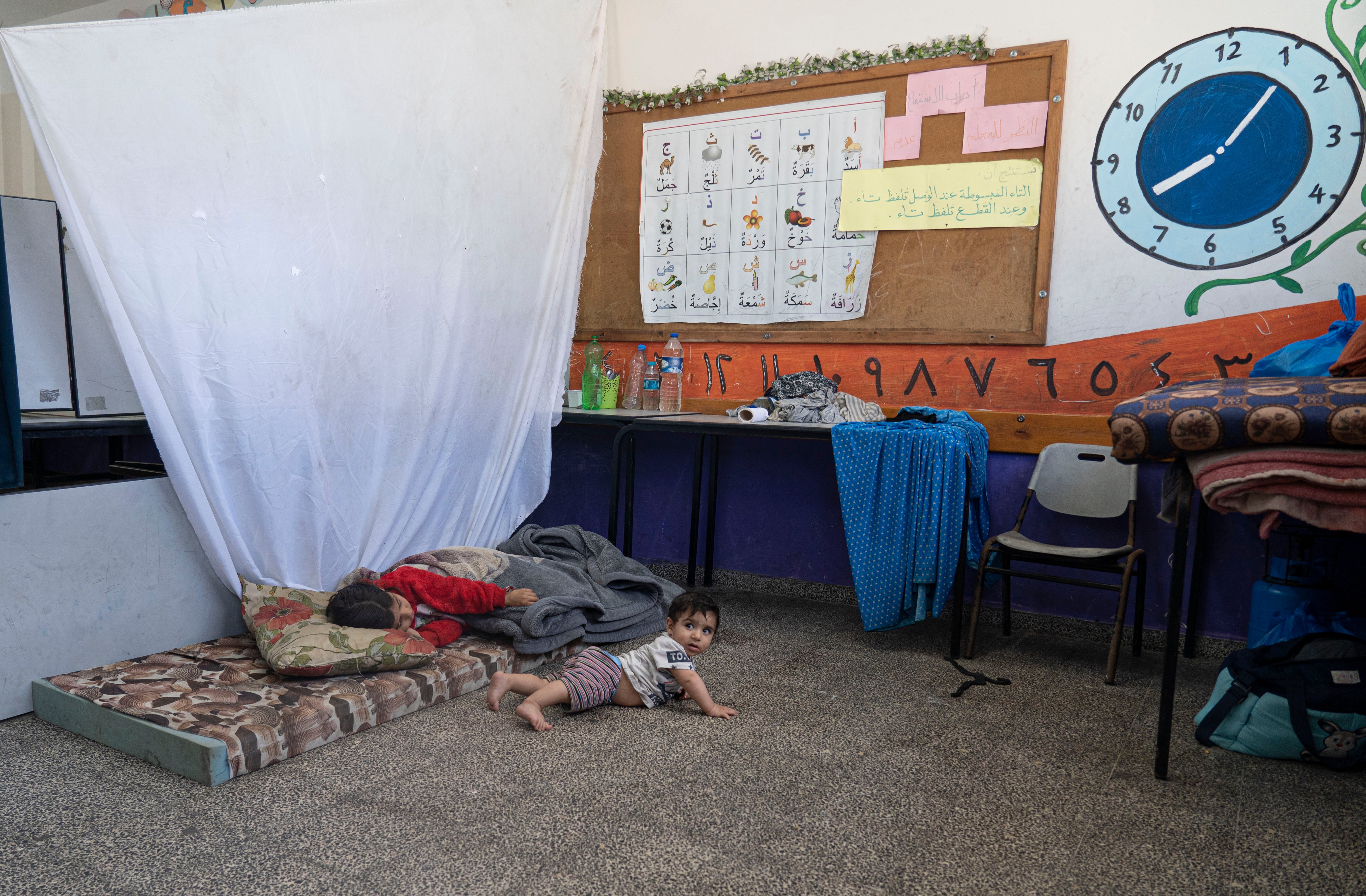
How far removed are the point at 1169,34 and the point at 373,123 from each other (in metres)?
2.34

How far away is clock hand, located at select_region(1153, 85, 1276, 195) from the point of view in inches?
97.5

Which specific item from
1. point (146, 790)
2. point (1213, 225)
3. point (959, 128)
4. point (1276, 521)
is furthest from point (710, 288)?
point (146, 790)

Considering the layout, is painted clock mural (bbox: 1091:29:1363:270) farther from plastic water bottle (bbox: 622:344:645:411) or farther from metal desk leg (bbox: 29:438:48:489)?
metal desk leg (bbox: 29:438:48:489)

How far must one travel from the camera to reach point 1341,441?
4.76 feet

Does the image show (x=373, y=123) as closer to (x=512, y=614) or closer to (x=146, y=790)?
(x=512, y=614)

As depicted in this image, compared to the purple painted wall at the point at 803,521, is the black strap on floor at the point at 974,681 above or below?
below

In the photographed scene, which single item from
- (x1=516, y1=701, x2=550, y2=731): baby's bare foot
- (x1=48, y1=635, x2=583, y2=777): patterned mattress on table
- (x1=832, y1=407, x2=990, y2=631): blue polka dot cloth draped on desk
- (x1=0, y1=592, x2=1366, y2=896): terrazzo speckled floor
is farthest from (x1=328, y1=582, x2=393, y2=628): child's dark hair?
(x1=832, y1=407, x2=990, y2=631): blue polka dot cloth draped on desk

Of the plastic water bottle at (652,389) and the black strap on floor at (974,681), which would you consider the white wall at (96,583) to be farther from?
the black strap on floor at (974,681)

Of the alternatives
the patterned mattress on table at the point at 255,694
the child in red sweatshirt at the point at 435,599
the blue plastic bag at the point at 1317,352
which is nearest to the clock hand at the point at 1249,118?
the blue plastic bag at the point at 1317,352

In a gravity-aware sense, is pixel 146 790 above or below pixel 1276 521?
below

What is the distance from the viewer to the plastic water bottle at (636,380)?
11.4ft

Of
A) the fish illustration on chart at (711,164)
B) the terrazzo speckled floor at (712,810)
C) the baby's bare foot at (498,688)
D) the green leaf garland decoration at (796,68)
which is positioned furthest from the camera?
the fish illustration on chart at (711,164)

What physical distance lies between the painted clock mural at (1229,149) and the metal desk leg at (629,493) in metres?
1.78

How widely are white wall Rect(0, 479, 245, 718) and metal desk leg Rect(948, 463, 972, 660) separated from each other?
1.98 metres
